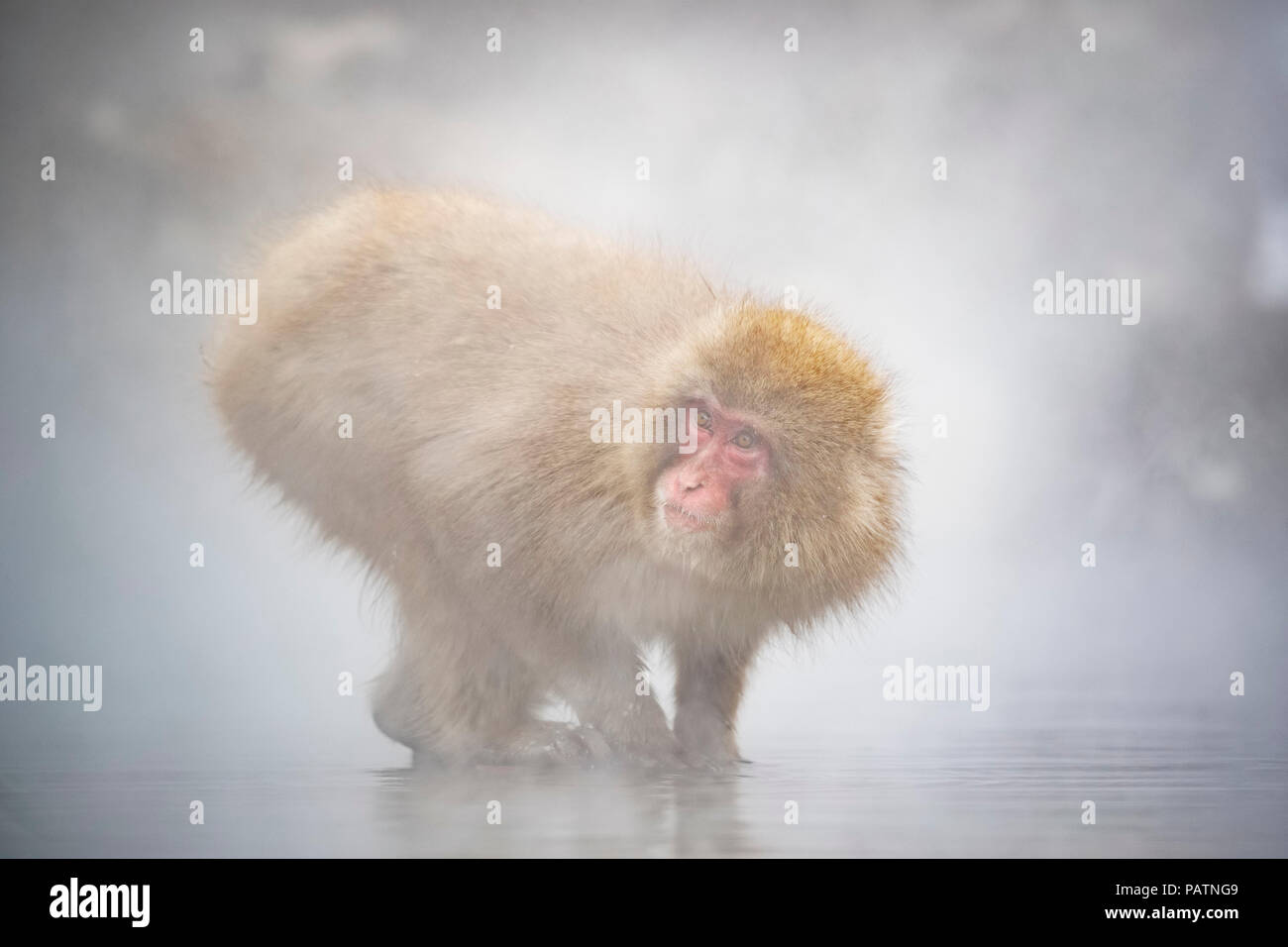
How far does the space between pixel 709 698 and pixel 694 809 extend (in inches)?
47.2

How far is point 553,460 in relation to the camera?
5875 mm

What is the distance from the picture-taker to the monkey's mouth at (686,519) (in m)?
5.52

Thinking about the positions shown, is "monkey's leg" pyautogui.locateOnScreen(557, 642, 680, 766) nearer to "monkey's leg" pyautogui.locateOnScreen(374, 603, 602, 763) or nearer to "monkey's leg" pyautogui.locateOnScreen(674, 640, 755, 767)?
"monkey's leg" pyautogui.locateOnScreen(374, 603, 602, 763)

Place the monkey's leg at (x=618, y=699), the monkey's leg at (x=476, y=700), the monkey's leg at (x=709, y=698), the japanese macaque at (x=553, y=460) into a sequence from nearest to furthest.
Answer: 1. the japanese macaque at (x=553, y=460)
2. the monkey's leg at (x=618, y=699)
3. the monkey's leg at (x=476, y=700)
4. the monkey's leg at (x=709, y=698)

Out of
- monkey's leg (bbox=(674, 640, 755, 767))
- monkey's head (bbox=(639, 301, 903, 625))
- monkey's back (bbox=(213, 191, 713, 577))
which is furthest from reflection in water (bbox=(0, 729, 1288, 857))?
monkey's back (bbox=(213, 191, 713, 577))

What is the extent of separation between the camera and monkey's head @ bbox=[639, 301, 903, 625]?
220 inches

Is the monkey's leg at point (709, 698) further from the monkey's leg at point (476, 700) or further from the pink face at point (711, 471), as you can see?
the pink face at point (711, 471)

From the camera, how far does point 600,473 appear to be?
19.0 ft

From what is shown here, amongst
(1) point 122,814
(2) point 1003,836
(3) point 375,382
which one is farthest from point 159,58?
(2) point 1003,836

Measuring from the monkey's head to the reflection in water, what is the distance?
0.92 meters

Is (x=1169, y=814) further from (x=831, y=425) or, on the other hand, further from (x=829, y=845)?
(x=831, y=425)

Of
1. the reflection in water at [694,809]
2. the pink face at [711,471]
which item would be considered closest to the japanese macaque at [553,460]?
the pink face at [711,471]

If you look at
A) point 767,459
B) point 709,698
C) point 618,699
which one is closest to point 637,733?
point 618,699

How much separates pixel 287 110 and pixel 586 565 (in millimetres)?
3128
